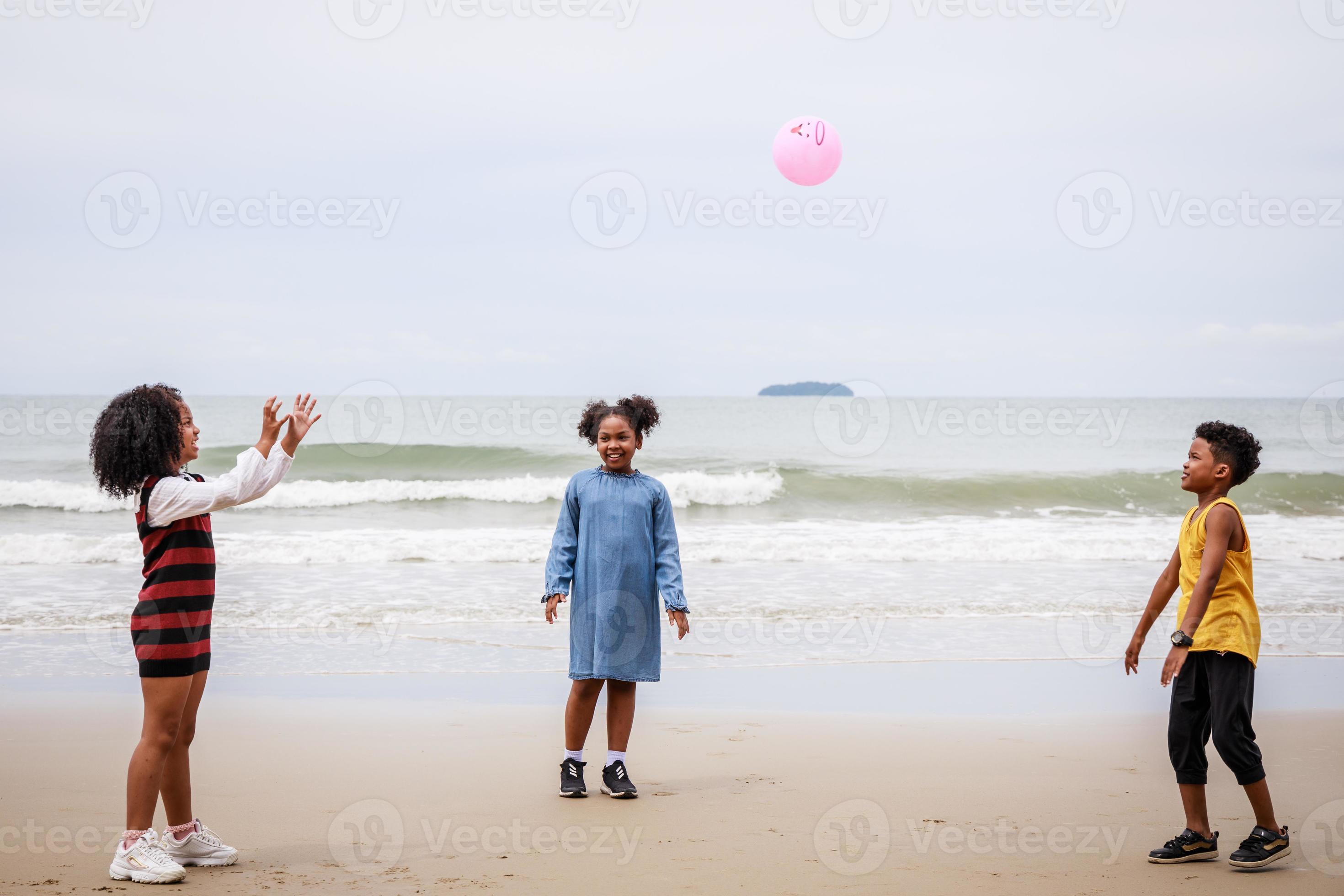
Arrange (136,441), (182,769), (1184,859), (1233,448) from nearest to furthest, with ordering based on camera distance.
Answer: (136,441) → (182,769) → (1184,859) → (1233,448)

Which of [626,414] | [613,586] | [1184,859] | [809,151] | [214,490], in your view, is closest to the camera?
[214,490]

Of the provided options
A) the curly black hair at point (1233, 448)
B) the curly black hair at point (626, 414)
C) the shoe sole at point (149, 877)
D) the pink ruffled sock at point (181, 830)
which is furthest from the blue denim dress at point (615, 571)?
the curly black hair at point (1233, 448)

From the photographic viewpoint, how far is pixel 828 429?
143 ft

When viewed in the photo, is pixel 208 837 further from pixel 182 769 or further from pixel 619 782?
pixel 619 782

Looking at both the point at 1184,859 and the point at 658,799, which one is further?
the point at 658,799

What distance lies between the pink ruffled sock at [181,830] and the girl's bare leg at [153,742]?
199 millimetres

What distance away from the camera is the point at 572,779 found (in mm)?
4539

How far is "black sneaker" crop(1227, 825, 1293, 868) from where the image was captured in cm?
362

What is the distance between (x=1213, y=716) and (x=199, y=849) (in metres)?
3.50

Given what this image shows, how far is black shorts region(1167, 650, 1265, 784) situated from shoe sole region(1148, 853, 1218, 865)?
0.81 feet

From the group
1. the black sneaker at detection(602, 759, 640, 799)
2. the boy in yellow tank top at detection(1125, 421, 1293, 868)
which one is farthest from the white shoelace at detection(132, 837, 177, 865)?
the boy in yellow tank top at detection(1125, 421, 1293, 868)

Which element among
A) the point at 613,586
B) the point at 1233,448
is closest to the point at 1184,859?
the point at 1233,448

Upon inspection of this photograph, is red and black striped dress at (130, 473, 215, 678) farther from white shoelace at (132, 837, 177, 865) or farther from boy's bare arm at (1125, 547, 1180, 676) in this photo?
boy's bare arm at (1125, 547, 1180, 676)

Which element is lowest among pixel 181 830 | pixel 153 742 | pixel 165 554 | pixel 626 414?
pixel 181 830
